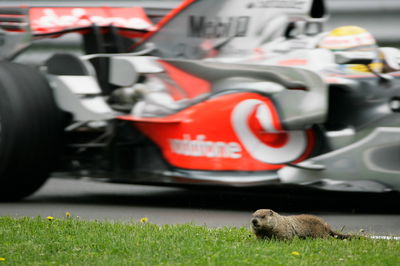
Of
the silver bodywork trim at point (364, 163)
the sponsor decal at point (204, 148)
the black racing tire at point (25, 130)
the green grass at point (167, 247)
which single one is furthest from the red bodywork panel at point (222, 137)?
the green grass at point (167, 247)

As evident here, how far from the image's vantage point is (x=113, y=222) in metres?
6.50

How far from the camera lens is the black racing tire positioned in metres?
7.72

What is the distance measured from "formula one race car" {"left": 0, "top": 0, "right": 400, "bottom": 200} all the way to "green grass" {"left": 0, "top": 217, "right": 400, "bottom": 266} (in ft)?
4.52

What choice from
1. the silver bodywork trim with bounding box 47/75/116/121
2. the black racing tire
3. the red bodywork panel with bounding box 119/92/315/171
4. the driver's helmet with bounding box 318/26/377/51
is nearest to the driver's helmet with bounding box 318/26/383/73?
the driver's helmet with bounding box 318/26/377/51

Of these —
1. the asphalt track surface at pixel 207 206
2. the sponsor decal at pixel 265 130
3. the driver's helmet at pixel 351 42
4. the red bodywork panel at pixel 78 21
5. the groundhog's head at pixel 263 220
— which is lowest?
the asphalt track surface at pixel 207 206

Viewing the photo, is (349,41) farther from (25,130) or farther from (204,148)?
(25,130)

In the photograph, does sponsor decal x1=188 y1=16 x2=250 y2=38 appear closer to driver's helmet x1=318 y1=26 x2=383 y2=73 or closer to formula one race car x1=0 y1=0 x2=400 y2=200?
formula one race car x1=0 y1=0 x2=400 y2=200

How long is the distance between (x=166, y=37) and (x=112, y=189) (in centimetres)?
171

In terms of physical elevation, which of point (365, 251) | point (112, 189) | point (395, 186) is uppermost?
point (365, 251)

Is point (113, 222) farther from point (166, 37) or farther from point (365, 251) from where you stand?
point (166, 37)

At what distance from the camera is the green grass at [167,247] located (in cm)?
492

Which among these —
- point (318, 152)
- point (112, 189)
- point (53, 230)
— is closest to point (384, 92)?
point (318, 152)

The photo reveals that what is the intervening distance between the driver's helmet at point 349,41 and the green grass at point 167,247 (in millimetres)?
2145

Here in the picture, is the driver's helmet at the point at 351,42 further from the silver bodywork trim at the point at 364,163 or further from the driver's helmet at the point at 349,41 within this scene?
the silver bodywork trim at the point at 364,163
